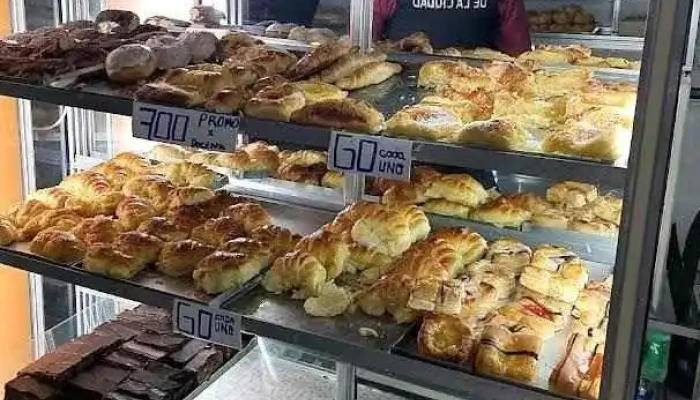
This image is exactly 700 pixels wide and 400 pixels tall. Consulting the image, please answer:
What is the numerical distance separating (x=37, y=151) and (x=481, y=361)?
2057mm

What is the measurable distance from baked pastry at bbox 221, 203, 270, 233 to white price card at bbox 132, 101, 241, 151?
42 cm

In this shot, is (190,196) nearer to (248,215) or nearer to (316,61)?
(248,215)

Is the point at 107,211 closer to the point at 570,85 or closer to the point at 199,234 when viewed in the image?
the point at 199,234

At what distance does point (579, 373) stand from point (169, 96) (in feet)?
2.99

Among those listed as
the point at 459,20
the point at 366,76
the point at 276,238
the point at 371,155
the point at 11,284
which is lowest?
the point at 11,284

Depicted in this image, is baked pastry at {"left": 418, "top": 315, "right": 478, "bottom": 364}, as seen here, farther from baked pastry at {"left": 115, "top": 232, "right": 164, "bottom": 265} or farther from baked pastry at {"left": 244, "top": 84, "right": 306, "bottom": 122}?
baked pastry at {"left": 115, "top": 232, "right": 164, "bottom": 265}

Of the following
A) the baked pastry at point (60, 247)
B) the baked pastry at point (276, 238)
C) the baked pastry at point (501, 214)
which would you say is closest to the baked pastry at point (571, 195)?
the baked pastry at point (501, 214)

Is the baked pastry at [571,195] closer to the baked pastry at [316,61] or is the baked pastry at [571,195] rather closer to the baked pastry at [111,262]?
the baked pastry at [316,61]

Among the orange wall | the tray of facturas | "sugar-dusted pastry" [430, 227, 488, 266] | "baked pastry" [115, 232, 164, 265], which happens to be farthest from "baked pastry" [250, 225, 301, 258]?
the orange wall

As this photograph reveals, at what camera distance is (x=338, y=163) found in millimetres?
1362

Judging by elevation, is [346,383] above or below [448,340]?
below

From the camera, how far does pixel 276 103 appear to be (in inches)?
57.9

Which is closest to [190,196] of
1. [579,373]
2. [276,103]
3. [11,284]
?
[276,103]

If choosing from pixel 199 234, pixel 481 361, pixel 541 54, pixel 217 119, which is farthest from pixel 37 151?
pixel 481 361
